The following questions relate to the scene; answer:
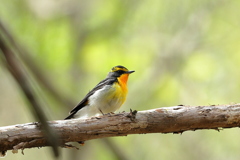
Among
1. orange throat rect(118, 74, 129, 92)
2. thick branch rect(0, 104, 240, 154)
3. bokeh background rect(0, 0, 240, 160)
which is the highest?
bokeh background rect(0, 0, 240, 160)

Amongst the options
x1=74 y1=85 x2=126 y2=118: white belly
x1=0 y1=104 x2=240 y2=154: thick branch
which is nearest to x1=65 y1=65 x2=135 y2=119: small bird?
x1=74 y1=85 x2=126 y2=118: white belly

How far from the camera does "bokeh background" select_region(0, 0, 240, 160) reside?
417 inches

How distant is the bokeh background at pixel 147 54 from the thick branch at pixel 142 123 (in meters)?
5.67

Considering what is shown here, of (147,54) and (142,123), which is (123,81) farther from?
(147,54)

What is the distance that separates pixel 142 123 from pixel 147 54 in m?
7.18

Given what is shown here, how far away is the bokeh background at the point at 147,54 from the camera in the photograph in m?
10.6

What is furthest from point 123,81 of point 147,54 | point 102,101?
point 147,54

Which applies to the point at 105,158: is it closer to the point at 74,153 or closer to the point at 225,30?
the point at 74,153

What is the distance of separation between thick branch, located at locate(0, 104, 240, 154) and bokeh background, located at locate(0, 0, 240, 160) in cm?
567

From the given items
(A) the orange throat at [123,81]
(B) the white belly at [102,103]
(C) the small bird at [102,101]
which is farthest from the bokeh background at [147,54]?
(B) the white belly at [102,103]

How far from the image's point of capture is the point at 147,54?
1159cm

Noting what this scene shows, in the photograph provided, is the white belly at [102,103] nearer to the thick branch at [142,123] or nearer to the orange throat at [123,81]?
the orange throat at [123,81]

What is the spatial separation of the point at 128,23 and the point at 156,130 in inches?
289

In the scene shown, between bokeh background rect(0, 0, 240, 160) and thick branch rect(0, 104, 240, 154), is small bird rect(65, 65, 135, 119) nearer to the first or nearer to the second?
thick branch rect(0, 104, 240, 154)
